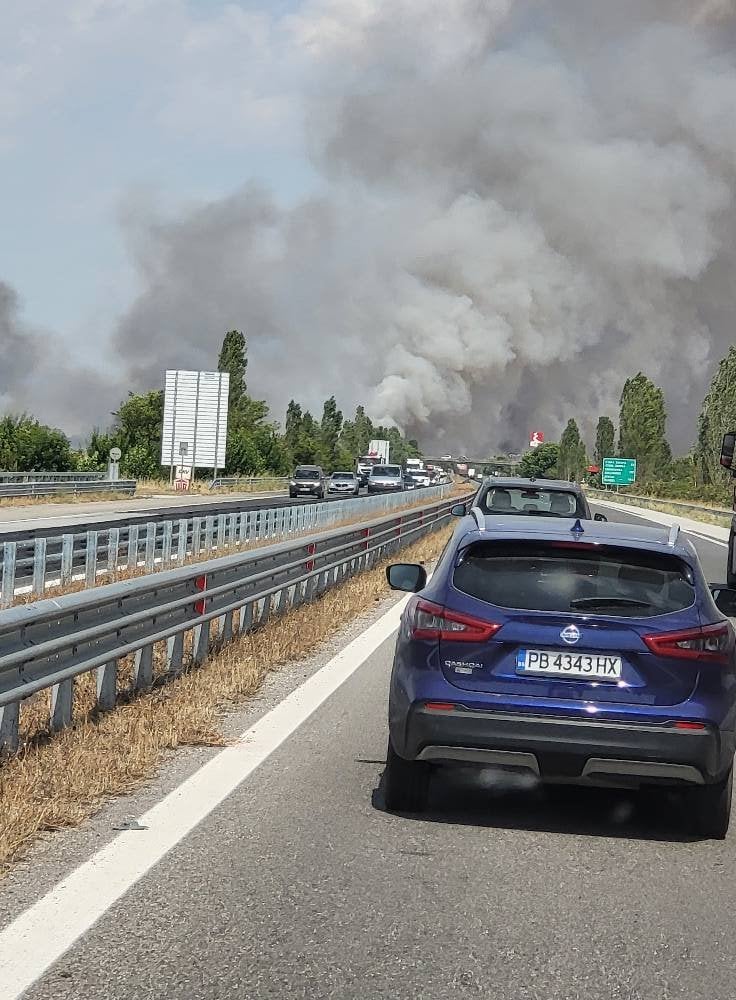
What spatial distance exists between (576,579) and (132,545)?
15.8 metres

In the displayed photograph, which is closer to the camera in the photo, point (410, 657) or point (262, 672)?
point (410, 657)

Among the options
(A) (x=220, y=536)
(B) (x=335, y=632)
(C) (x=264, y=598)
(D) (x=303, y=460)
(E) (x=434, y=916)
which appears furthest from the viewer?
(D) (x=303, y=460)

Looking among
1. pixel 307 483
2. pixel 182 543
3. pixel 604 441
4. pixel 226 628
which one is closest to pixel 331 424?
pixel 604 441

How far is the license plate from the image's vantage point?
6.08 m

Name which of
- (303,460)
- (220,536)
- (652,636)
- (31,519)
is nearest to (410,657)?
(652,636)

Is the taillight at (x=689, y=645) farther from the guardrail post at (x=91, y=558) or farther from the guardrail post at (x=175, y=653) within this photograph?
the guardrail post at (x=91, y=558)

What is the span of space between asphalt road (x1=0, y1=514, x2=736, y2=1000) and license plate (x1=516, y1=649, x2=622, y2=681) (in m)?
0.72

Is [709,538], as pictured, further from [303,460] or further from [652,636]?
[303,460]

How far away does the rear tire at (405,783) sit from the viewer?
21.2 ft

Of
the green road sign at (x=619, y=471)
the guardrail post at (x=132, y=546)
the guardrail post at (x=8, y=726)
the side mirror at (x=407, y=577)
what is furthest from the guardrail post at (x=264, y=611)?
the green road sign at (x=619, y=471)

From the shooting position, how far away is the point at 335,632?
13781 mm

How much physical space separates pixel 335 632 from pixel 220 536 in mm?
14518

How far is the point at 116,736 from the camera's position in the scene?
7730 mm

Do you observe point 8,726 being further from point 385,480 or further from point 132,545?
point 385,480
